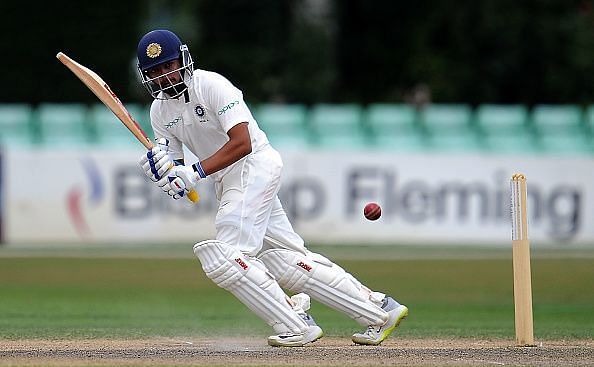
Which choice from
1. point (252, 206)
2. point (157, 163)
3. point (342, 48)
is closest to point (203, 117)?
point (157, 163)

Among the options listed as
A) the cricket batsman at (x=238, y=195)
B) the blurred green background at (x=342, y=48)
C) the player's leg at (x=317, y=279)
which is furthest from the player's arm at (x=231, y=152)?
the blurred green background at (x=342, y=48)

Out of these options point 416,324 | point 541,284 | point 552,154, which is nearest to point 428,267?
point 541,284

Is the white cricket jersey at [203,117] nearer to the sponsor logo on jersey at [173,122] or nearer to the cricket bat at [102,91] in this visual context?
the sponsor logo on jersey at [173,122]

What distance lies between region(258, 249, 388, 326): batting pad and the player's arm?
1.97 feet

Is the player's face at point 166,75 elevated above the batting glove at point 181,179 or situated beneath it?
elevated above

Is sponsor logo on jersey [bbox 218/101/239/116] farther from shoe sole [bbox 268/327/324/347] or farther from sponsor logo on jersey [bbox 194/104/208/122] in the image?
shoe sole [bbox 268/327/324/347]

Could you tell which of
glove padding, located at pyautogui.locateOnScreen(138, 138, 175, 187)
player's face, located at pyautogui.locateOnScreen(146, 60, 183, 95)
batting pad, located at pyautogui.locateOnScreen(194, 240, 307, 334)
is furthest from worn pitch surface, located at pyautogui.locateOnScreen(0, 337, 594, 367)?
player's face, located at pyautogui.locateOnScreen(146, 60, 183, 95)

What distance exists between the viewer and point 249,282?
6461mm

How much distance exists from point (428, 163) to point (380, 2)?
23.1 feet

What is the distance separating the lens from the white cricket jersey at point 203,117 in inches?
255

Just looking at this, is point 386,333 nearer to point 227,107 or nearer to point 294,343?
point 294,343

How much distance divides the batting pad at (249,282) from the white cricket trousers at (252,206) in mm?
89

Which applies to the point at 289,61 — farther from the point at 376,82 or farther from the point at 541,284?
the point at 541,284

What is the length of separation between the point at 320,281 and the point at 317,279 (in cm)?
2
